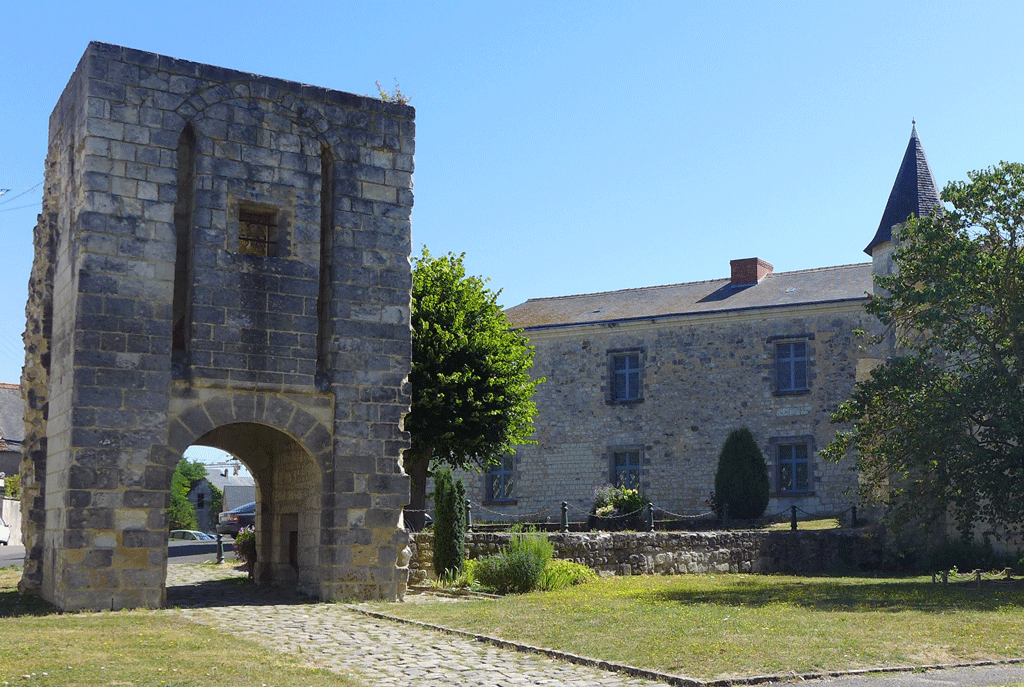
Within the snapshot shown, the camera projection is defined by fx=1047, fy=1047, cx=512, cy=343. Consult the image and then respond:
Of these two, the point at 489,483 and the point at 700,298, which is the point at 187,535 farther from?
the point at 700,298

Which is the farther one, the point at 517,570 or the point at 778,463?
the point at 778,463

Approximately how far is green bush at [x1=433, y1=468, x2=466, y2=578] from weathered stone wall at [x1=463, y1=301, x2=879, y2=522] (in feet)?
30.7

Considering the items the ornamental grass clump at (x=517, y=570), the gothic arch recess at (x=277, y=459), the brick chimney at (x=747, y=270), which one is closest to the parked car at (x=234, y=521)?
the gothic arch recess at (x=277, y=459)

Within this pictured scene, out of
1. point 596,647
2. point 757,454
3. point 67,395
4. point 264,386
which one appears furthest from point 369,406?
point 757,454

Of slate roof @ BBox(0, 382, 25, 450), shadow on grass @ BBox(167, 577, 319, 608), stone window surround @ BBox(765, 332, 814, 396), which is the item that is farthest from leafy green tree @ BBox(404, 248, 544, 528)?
slate roof @ BBox(0, 382, 25, 450)

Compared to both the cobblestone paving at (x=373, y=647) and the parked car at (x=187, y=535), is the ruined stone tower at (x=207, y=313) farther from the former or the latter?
the parked car at (x=187, y=535)

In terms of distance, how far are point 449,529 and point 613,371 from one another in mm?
12613

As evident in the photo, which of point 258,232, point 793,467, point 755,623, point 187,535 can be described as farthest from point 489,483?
point 755,623

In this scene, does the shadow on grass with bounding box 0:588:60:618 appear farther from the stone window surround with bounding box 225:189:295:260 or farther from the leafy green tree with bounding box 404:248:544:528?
the leafy green tree with bounding box 404:248:544:528

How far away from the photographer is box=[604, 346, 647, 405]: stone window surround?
26.9m

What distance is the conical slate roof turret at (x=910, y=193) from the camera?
22844 mm

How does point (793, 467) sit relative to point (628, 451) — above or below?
below

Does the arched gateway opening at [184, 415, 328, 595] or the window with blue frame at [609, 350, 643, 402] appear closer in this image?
the arched gateway opening at [184, 415, 328, 595]

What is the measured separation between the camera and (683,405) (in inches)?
1037
